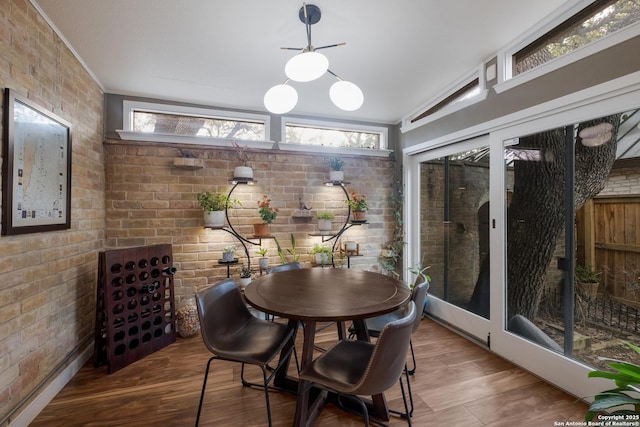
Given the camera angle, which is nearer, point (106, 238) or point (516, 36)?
point (516, 36)

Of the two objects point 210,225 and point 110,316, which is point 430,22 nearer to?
point 210,225

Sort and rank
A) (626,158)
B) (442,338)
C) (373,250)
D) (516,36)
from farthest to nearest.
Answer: (373,250), (442,338), (516,36), (626,158)

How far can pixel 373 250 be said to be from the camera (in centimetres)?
380

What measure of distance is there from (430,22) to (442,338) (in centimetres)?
279

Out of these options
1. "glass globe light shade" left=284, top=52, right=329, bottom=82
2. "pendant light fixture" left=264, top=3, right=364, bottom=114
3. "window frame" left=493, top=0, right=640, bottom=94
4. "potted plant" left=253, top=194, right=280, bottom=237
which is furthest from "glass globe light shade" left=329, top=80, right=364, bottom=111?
"potted plant" left=253, top=194, right=280, bottom=237

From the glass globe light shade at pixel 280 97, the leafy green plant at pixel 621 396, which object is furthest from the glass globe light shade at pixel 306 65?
the leafy green plant at pixel 621 396

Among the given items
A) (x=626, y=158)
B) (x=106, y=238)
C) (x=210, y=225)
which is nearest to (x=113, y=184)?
(x=106, y=238)

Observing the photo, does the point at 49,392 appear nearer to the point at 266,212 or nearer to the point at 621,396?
the point at 266,212

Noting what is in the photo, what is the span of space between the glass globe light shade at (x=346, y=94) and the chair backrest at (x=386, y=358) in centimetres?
131

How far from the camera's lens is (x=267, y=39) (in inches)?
84.0

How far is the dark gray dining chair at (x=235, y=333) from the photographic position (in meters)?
1.60

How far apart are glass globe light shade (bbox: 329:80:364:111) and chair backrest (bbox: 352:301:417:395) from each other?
1305mm

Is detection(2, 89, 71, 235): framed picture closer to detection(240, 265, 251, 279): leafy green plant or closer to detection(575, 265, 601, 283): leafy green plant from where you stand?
detection(240, 265, 251, 279): leafy green plant

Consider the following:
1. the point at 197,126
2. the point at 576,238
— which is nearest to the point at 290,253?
the point at 197,126
